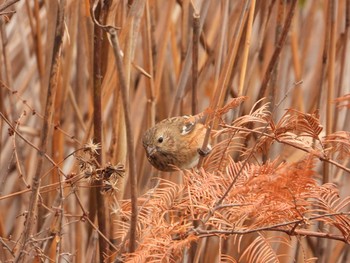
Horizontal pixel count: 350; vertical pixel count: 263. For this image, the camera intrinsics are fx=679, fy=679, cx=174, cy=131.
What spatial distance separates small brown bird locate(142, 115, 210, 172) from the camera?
2.22 meters

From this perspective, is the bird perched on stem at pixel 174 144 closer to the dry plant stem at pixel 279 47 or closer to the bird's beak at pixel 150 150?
the bird's beak at pixel 150 150

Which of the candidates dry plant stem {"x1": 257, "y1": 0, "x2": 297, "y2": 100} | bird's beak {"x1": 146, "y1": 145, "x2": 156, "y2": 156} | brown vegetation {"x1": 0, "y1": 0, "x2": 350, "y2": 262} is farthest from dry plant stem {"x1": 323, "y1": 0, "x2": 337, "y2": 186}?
bird's beak {"x1": 146, "y1": 145, "x2": 156, "y2": 156}

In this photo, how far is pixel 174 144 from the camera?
2.44 metres

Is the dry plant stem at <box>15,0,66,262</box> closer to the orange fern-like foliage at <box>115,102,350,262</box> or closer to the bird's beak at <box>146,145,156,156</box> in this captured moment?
the orange fern-like foliage at <box>115,102,350,262</box>

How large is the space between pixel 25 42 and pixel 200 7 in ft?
2.79

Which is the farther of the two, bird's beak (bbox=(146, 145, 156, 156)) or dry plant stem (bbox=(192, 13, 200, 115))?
bird's beak (bbox=(146, 145, 156, 156))

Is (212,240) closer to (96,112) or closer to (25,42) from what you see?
(96,112)

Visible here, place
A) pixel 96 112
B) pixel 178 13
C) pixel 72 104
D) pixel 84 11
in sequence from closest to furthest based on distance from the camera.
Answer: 1. pixel 96 112
2. pixel 84 11
3. pixel 72 104
4. pixel 178 13

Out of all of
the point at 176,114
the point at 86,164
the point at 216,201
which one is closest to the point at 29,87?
the point at 176,114

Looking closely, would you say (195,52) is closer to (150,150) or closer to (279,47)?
(279,47)

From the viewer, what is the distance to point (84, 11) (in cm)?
186

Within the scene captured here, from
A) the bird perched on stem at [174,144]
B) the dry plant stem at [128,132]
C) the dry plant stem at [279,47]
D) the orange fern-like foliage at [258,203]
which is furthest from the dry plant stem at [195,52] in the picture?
the dry plant stem at [128,132]

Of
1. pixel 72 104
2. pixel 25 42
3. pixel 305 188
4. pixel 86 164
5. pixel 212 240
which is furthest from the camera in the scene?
pixel 25 42

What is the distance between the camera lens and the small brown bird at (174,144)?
87.3 inches
